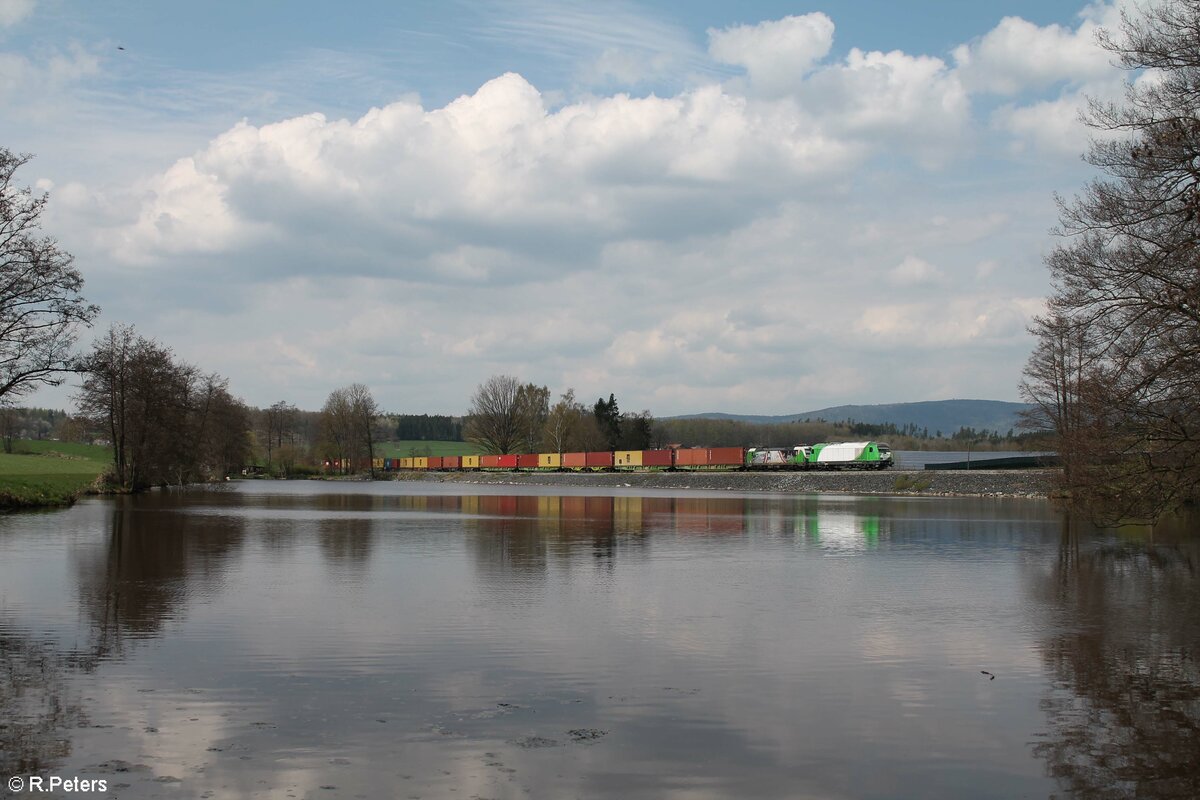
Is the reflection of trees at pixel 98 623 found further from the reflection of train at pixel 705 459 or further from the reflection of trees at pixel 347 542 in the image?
the reflection of train at pixel 705 459

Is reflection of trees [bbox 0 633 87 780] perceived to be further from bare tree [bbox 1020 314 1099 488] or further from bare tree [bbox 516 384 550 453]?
bare tree [bbox 516 384 550 453]

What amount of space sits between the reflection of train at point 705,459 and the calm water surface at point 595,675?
221ft

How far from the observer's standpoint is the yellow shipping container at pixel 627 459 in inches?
4403

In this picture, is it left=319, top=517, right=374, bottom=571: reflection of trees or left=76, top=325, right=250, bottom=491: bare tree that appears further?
left=76, top=325, right=250, bottom=491: bare tree

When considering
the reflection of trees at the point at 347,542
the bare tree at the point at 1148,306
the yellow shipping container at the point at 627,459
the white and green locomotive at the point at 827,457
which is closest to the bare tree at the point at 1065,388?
the bare tree at the point at 1148,306

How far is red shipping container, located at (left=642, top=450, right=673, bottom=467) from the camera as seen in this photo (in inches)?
4269

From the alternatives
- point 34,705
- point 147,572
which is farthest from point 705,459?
point 34,705

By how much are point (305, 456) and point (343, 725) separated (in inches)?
5328

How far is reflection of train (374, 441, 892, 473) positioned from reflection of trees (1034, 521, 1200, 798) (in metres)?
70.5

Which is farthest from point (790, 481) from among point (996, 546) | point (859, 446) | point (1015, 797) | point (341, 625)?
point (1015, 797)

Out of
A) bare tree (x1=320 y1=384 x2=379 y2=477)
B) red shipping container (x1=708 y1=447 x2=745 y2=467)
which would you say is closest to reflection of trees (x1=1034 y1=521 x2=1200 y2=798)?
red shipping container (x1=708 y1=447 x2=745 y2=467)

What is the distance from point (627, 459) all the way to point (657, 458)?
16.5ft

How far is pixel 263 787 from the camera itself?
7180 mm
